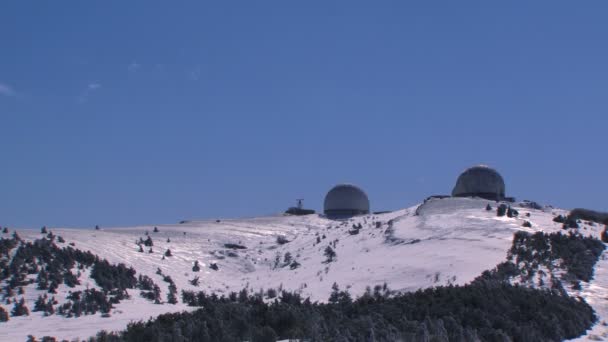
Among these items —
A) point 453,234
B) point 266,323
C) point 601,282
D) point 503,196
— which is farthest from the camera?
point 503,196

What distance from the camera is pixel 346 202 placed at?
63.9 meters

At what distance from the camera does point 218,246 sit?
4491 centimetres

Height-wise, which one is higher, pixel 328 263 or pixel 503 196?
pixel 503 196

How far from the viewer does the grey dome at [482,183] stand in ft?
183

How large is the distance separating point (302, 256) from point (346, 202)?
23.1m

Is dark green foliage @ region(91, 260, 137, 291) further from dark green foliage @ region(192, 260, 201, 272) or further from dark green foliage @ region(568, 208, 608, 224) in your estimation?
dark green foliage @ region(568, 208, 608, 224)

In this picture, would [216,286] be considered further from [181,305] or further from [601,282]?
[601,282]

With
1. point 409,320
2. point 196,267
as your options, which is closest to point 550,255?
point 409,320

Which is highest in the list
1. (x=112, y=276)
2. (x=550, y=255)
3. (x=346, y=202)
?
(x=346, y=202)

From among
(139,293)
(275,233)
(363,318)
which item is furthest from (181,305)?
(275,233)

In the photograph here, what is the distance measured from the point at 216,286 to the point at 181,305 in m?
7.18

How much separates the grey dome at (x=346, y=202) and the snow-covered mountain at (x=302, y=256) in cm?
819

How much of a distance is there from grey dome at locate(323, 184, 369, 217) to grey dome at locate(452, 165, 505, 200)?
31.7 ft

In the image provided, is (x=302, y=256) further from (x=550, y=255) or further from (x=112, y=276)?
(x=550, y=255)
